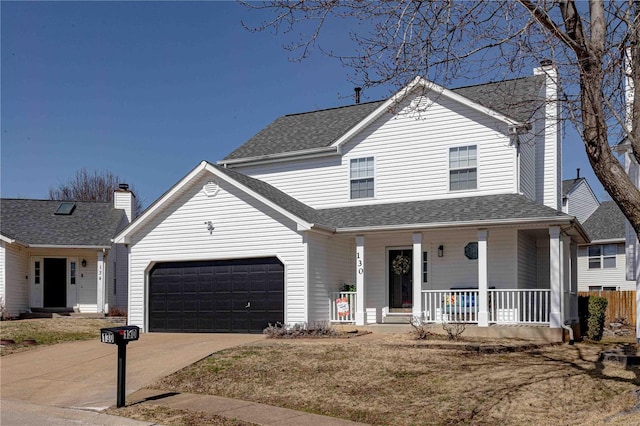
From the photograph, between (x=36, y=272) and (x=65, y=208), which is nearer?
(x=36, y=272)

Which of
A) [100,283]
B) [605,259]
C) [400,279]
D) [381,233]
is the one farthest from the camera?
[605,259]

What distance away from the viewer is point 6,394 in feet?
38.8

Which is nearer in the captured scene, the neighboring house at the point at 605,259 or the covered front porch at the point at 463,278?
the covered front porch at the point at 463,278

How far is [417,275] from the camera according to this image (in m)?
18.1

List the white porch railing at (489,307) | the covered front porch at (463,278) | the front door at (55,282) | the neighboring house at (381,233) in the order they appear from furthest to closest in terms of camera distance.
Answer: the front door at (55,282) → the neighboring house at (381,233) → the white porch railing at (489,307) → the covered front porch at (463,278)

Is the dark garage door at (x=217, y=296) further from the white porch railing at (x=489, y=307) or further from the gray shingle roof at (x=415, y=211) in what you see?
the white porch railing at (x=489, y=307)

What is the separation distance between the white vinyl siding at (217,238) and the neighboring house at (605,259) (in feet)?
73.6

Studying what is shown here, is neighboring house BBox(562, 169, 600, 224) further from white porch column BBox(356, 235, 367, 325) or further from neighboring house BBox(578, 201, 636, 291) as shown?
white porch column BBox(356, 235, 367, 325)

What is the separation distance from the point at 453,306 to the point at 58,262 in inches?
683

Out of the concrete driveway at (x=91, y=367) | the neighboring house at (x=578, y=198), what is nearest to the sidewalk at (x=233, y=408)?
the concrete driveway at (x=91, y=367)

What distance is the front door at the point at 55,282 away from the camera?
27359 mm

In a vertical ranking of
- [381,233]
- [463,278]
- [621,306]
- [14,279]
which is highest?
[381,233]

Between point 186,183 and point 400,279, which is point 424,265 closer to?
point 400,279

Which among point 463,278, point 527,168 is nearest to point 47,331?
point 463,278
